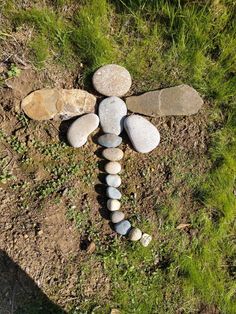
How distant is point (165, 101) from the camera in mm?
3418

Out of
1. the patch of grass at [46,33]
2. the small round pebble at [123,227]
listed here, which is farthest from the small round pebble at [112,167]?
the patch of grass at [46,33]

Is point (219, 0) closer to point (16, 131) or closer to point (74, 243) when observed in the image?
point (16, 131)

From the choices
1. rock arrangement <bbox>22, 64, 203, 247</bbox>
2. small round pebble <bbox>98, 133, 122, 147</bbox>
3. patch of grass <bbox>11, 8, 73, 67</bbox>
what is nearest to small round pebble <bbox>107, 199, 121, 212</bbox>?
rock arrangement <bbox>22, 64, 203, 247</bbox>

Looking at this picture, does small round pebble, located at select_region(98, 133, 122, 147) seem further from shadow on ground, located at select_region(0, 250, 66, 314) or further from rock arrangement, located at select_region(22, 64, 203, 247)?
shadow on ground, located at select_region(0, 250, 66, 314)

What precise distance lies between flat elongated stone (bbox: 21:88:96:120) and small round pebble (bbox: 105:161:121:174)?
404 mm

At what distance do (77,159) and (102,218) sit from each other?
45 centimetres

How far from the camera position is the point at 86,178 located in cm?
340

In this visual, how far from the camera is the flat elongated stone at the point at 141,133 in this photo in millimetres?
3350

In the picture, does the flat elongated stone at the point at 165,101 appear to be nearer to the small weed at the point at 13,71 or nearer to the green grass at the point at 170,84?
the green grass at the point at 170,84

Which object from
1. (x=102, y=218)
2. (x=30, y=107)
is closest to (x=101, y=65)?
(x=30, y=107)

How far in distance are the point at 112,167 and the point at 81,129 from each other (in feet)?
1.11

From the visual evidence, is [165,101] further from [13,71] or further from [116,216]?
[13,71]

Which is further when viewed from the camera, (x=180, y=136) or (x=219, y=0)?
(x=180, y=136)

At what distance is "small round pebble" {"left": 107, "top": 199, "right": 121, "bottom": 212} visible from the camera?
3.34 metres
